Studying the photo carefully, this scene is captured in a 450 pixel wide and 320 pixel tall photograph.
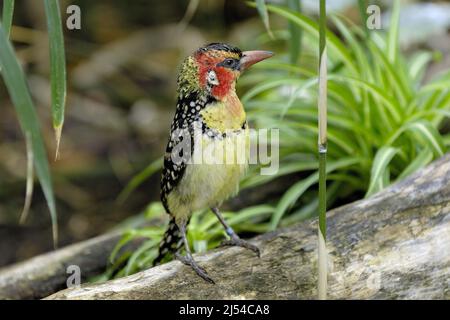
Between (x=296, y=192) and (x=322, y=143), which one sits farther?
(x=296, y=192)

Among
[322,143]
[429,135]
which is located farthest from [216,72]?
[429,135]

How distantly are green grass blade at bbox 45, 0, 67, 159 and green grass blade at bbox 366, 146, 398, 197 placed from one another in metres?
1.38

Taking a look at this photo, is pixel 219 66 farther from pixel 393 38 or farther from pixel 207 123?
pixel 393 38

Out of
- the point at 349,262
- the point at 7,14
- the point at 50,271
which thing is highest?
the point at 7,14

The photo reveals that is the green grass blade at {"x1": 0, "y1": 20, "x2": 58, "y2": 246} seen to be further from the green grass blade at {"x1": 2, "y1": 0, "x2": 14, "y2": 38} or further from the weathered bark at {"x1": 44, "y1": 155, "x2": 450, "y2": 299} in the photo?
the weathered bark at {"x1": 44, "y1": 155, "x2": 450, "y2": 299}

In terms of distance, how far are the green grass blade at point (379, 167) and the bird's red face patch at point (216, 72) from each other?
0.80 metres

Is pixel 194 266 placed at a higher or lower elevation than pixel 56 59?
lower

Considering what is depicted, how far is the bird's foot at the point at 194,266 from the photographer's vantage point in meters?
2.25

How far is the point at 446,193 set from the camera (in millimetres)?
2443

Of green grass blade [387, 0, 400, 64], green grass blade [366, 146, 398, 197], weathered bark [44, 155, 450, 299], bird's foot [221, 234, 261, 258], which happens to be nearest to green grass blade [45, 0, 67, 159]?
weathered bark [44, 155, 450, 299]

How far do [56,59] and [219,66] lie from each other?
654 mm

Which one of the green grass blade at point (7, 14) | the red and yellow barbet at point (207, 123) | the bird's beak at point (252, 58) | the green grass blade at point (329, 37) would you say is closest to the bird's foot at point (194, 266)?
the red and yellow barbet at point (207, 123)

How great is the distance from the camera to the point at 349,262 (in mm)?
2287

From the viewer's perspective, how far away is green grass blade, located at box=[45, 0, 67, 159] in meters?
1.83
